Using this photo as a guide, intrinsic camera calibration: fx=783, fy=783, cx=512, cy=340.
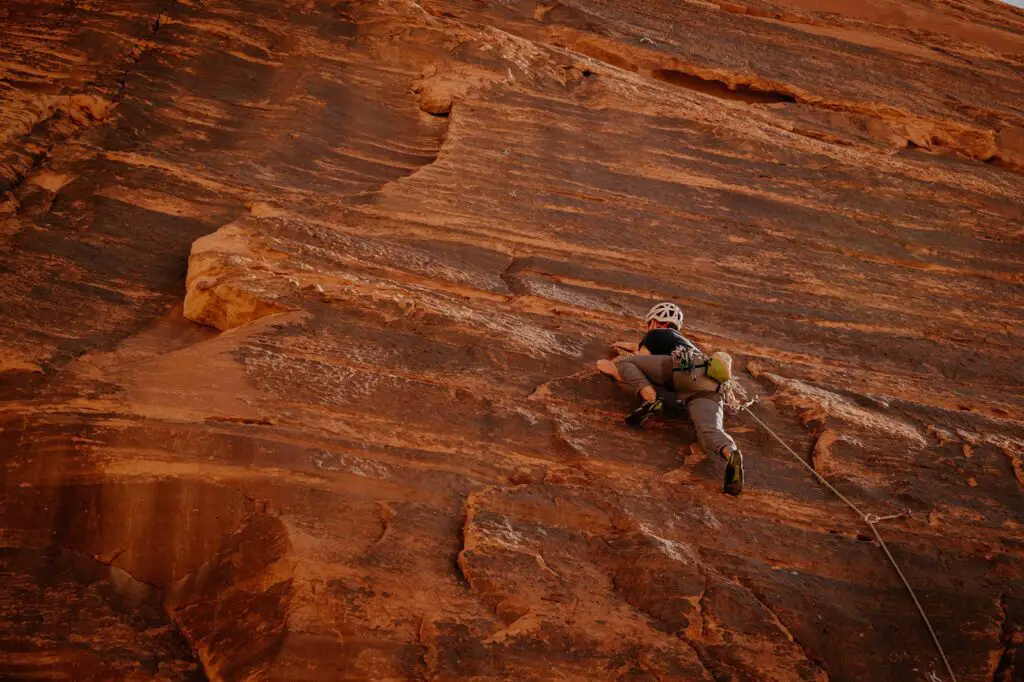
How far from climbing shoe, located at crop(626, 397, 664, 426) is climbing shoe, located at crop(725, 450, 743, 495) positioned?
673mm

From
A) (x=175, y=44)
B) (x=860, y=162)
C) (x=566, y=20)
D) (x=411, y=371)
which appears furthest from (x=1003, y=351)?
(x=175, y=44)

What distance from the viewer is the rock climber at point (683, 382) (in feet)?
19.4

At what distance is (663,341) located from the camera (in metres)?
6.43

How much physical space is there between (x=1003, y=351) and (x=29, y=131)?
1005 cm

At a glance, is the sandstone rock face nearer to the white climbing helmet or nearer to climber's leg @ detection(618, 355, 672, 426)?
climber's leg @ detection(618, 355, 672, 426)

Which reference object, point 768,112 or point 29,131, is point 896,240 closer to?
point 768,112

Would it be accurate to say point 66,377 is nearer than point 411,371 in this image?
Yes

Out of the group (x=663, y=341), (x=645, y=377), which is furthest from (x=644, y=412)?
(x=663, y=341)

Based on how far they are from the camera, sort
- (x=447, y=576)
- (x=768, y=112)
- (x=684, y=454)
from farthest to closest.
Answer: (x=768, y=112), (x=684, y=454), (x=447, y=576)

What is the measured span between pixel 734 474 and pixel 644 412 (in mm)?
817

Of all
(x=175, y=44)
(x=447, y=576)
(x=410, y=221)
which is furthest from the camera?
(x=175, y=44)

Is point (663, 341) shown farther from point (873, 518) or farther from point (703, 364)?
point (873, 518)

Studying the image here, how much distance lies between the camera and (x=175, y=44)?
29.7 feet

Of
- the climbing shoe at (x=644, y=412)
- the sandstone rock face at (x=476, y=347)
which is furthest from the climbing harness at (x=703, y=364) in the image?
the sandstone rock face at (x=476, y=347)
